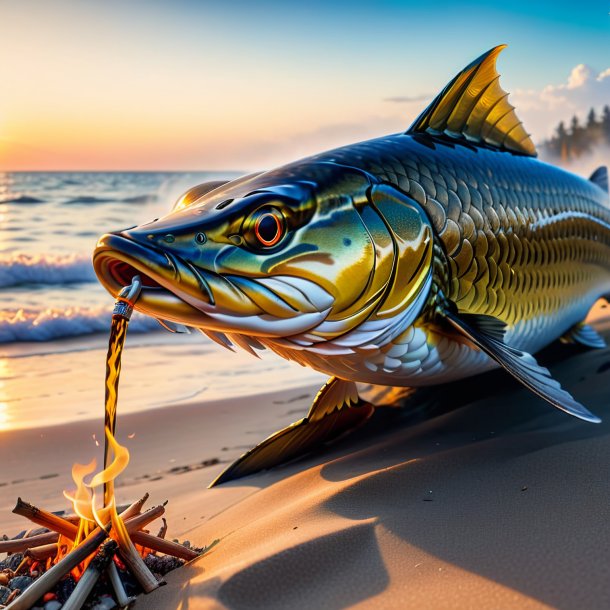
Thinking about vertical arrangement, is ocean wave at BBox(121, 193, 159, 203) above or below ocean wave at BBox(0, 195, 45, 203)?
below

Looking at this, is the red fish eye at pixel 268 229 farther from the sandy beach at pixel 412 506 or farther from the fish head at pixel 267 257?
the sandy beach at pixel 412 506

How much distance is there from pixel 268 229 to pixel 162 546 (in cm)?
128

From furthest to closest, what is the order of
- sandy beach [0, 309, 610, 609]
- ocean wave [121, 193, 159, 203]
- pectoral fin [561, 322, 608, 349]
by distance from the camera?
ocean wave [121, 193, 159, 203] → pectoral fin [561, 322, 608, 349] → sandy beach [0, 309, 610, 609]

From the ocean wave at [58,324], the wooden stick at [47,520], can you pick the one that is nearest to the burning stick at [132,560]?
the wooden stick at [47,520]

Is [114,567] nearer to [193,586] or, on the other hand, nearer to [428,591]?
[193,586]

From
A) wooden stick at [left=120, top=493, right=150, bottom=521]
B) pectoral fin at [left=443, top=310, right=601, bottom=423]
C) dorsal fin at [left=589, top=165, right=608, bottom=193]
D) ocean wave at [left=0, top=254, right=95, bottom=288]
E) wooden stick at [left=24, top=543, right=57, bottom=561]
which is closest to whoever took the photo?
wooden stick at [left=24, top=543, right=57, bottom=561]

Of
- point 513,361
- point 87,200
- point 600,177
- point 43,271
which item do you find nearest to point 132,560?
point 513,361

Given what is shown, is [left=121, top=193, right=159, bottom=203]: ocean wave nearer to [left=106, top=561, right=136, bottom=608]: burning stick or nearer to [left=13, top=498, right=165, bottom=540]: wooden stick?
[left=13, top=498, right=165, bottom=540]: wooden stick

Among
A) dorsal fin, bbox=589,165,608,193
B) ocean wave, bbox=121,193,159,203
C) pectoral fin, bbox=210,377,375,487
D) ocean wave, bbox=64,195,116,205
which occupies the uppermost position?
dorsal fin, bbox=589,165,608,193

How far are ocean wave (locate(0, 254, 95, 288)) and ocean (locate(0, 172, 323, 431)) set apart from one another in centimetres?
2

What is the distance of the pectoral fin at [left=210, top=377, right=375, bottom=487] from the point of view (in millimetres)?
3980

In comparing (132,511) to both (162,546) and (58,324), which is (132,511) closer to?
(162,546)

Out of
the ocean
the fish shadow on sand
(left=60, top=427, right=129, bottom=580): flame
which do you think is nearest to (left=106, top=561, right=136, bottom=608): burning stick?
(left=60, top=427, right=129, bottom=580): flame

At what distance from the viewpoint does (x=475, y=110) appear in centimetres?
412
